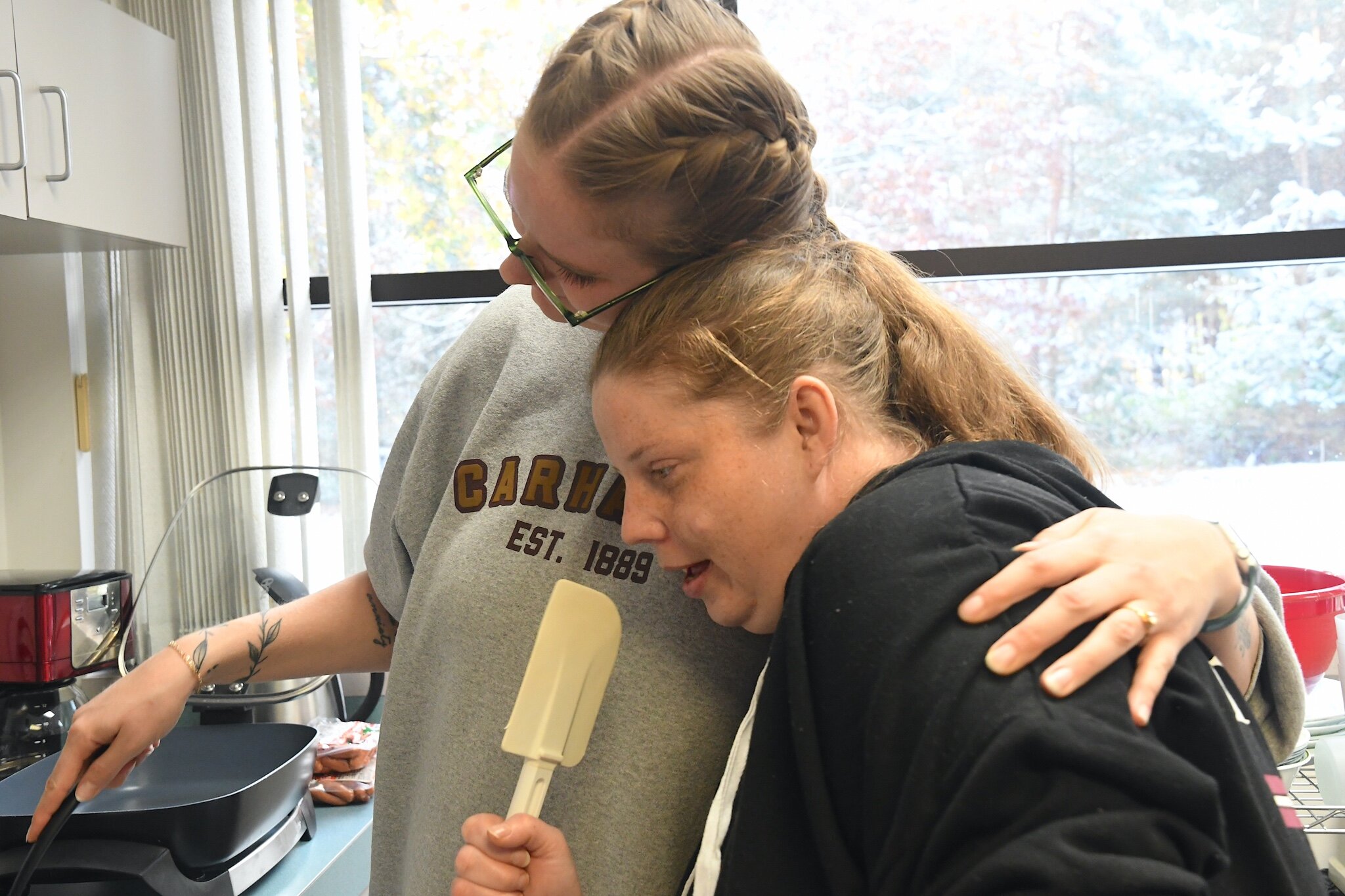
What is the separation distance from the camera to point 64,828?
1.07 m

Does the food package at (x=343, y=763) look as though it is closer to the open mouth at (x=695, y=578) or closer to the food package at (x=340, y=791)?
the food package at (x=340, y=791)

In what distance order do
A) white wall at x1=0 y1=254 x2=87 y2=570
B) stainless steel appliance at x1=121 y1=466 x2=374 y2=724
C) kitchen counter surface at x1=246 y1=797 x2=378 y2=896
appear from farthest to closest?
Answer: white wall at x1=0 y1=254 x2=87 y2=570 < stainless steel appliance at x1=121 y1=466 x2=374 y2=724 < kitchen counter surface at x1=246 y1=797 x2=378 y2=896

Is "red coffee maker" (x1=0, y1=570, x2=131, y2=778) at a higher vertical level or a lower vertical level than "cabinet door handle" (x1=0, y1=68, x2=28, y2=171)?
lower

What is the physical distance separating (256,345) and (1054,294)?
5.20ft

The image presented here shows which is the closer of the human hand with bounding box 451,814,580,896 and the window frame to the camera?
the human hand with bounding box 451,814,580,896

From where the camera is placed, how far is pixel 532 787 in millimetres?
758

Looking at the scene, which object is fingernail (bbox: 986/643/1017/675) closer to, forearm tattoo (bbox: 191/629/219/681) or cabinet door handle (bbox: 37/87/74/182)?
forearm tattoo (bbox: 191/629/219/681)

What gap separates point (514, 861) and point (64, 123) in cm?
147

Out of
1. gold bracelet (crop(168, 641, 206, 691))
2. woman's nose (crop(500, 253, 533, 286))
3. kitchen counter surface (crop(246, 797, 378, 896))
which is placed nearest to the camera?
woman's nose (crop(500, 253, 533, 286))

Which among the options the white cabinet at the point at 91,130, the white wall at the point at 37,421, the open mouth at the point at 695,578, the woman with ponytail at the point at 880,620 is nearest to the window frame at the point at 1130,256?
the white cabinet at the point at 91,130

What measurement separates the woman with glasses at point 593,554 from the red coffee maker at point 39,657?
2.47 feet

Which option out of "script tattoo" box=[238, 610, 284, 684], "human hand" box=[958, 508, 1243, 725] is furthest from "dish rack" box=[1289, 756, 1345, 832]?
"script tattoo" box=[238, 610, 284, 684]

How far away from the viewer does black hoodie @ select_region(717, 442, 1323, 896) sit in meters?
0.47

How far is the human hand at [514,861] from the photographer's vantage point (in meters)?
0.71
